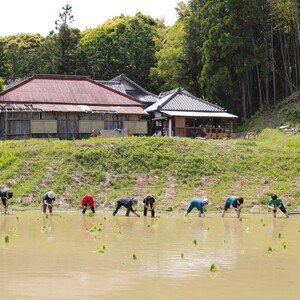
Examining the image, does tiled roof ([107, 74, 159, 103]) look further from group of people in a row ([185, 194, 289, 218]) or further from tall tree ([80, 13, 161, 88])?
group of people in a row ([185, 194, 289, 218])

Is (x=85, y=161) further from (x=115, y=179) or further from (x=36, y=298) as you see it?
(x=36, y=298)

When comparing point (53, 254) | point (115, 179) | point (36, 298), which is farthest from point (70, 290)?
point (115, 179)

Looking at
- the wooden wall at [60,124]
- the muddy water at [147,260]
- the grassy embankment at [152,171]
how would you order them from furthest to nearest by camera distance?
1. the wooden wall at [60,124]
2. the grassy embankment at [152,171]
3. the muddy water at [147,260]

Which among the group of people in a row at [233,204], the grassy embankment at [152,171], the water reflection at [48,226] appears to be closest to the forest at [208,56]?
the grassy embankment at [152,171]

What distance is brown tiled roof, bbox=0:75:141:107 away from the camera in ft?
132

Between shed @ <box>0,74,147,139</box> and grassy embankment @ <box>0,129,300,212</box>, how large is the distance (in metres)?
5.13

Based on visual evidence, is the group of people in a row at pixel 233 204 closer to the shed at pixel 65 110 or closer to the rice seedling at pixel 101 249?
the rice seedling at pixel 101 249

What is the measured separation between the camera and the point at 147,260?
1177 centimetres

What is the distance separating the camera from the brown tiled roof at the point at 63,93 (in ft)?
132

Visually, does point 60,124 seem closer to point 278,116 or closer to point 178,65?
point 178,65

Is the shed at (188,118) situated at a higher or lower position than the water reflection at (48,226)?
higher

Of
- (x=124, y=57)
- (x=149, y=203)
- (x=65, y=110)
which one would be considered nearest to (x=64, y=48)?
(x=124, y=57)

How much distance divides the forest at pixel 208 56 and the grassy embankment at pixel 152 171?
14937 mm

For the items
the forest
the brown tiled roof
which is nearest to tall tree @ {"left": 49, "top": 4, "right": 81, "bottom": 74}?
the forest
